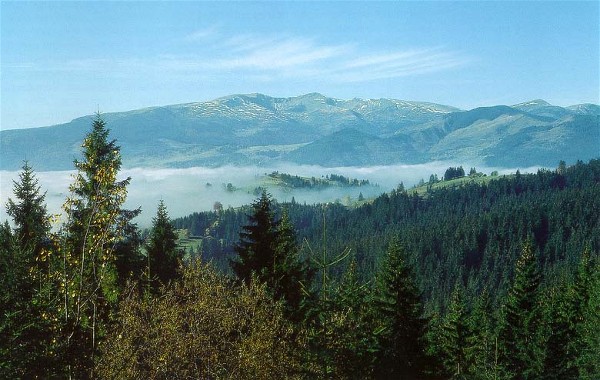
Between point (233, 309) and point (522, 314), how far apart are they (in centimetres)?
3634

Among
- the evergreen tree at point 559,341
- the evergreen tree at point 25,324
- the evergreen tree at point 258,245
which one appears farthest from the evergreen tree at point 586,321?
the evergreen tree at point 25,324

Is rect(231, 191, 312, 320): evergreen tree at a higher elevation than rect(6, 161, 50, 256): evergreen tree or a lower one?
lower

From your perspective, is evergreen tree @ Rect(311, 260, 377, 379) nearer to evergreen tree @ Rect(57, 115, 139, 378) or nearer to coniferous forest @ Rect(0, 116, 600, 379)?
coniferous forest @ Rect(0, 116, 600, 379)

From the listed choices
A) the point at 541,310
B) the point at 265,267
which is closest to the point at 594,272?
the point at 541,310

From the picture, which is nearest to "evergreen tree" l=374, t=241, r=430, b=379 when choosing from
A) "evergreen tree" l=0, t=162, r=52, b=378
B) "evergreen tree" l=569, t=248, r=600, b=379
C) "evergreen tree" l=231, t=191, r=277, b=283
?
"evergreen tree" l=231, t=191, r=277, b=283

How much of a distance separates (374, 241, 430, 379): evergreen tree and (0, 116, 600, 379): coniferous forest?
0.30 ft

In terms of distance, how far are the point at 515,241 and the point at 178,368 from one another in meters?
189

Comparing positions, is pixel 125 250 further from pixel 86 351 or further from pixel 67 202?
pixel 67 202

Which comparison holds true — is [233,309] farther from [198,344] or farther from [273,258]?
[273,258]

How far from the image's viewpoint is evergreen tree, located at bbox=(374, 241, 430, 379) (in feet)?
113

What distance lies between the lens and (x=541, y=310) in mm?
46219

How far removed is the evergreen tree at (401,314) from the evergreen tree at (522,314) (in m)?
9.62

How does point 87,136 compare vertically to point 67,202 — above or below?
above

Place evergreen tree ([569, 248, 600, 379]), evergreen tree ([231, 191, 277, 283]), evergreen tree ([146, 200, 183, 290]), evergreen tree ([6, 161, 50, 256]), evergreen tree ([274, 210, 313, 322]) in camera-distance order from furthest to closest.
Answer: evergreen tree ([146, 200, 183, 290])
evergreen tree ([569, 248, 600, 379])
evergreen tree ([6, 161, 50, 256])
evergreen tree ([231, 191, 277, 283])
evergreen tree ([274, 210, 313, 322])
